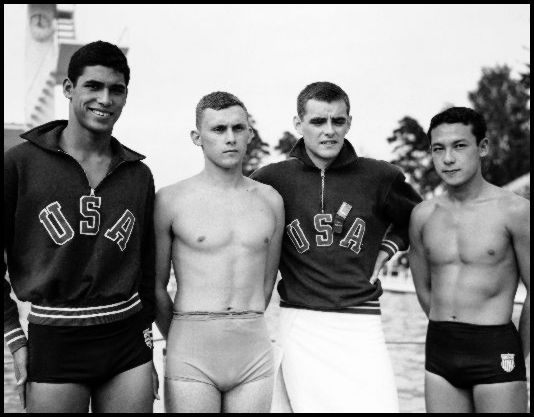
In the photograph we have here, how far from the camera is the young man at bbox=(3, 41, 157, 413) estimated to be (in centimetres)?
309

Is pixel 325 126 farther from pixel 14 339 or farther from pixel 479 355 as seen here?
pixel 14 339

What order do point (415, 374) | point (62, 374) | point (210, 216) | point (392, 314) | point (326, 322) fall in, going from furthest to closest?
point (392, 314), point (415, 374), point (326, 322), point (210, 216), point (62, 374)

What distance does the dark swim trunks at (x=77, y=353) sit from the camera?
3090 millimetres

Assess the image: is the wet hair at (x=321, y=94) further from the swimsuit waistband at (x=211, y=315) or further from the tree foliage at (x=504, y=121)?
the tree foliage at (x=504, y=121)

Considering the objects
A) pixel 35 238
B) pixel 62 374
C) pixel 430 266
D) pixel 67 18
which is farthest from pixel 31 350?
pixel 67 18

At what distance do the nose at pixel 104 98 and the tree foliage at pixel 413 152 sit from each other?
Answer: 3470cm

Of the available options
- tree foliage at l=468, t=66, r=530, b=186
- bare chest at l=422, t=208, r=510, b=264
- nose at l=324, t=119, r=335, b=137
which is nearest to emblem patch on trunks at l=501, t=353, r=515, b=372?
bare chest at l=422, t=208, r=510, b=264

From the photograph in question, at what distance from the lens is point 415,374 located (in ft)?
26.9

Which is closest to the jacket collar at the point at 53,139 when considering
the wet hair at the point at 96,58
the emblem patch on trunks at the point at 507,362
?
the wet hair at the point at 96,58

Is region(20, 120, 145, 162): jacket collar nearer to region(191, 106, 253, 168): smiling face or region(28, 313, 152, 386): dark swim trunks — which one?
region(191, 106, 253, 168): smiling face

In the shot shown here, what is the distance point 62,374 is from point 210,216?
1104 mm

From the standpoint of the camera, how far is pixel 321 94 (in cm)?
389

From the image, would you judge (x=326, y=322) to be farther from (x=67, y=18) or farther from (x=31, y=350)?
(x=67, y=18)

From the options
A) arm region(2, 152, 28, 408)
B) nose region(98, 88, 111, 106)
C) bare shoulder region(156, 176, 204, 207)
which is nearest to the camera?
arm region(2, 152, 28, 408)
